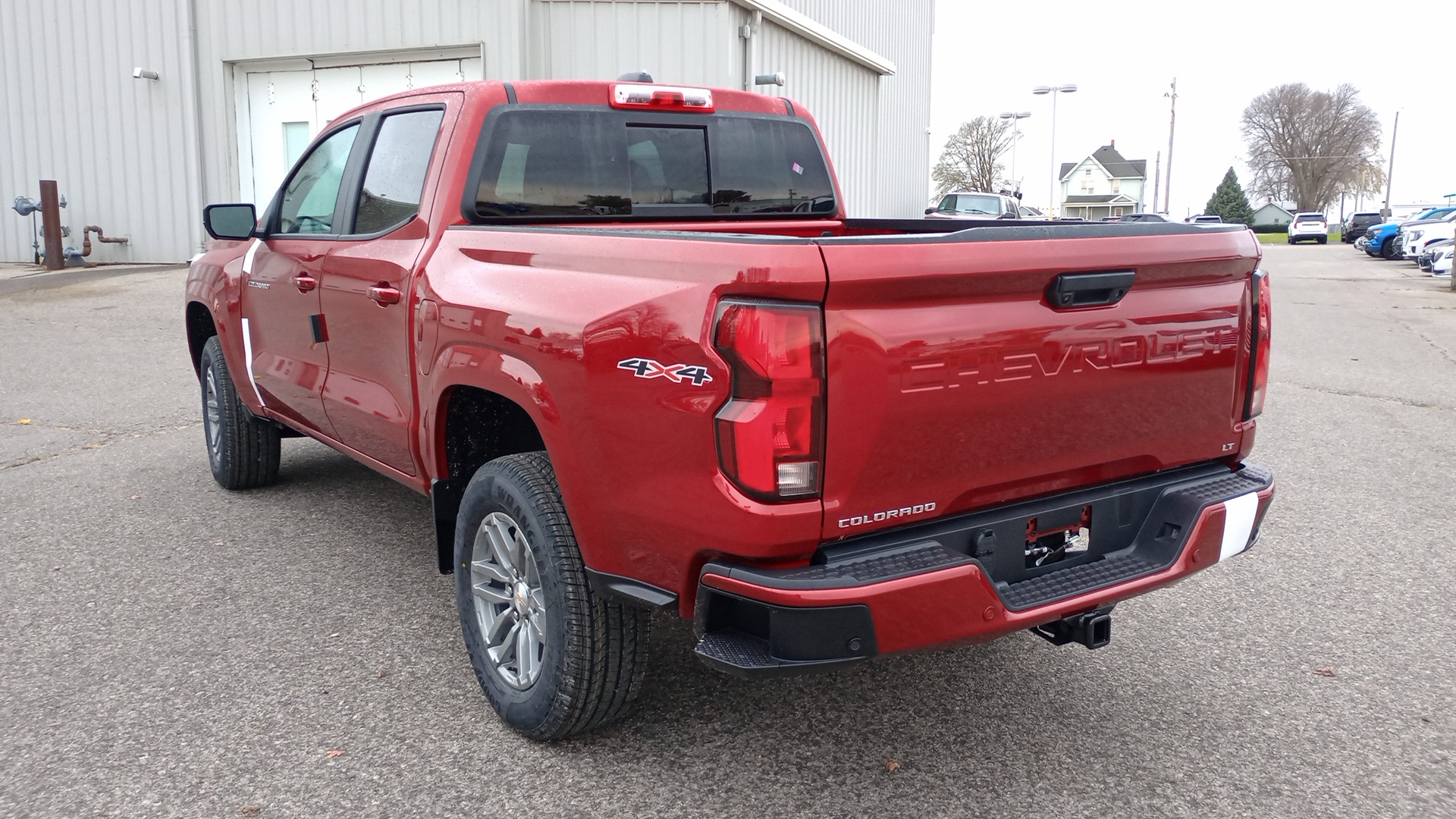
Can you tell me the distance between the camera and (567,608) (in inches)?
114

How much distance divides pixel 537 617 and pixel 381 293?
1319 millimetres

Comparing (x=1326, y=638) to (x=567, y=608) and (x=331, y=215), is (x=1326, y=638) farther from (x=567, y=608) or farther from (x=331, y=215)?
(x=331, y=215)

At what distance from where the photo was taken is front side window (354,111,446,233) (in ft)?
12.5

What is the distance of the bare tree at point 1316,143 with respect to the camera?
8450cm

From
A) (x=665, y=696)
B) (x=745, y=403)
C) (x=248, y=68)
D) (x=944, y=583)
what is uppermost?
(x=248, y=68)

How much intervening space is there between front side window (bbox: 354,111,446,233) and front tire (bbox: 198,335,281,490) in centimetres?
191

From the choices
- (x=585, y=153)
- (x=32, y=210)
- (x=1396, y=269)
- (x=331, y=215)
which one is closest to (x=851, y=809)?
(x=585, y=153)

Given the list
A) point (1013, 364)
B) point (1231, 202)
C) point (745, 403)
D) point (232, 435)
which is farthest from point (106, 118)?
point (1231, 202)

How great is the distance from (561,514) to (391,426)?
1.17m

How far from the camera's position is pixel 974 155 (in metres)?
65.6

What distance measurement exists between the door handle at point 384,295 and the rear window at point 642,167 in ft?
1.24

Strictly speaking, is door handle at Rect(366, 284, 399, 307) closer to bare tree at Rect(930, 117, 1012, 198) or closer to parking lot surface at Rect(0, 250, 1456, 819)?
parking lot surface at Rect(0, 250, 1456, 819)

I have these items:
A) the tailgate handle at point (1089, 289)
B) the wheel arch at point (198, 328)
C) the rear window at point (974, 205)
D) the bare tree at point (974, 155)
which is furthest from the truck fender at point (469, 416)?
the bare tree at point (974, 155)

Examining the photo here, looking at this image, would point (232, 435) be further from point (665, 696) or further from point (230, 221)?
point (665, 696)
